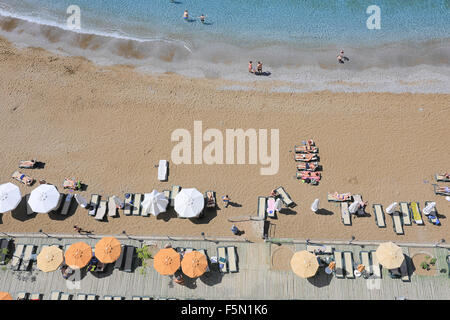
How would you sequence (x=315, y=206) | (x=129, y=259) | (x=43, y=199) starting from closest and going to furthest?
(x=129, y=259), (x=315, y=206), (x=43, y=199)

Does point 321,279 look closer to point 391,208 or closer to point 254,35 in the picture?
point 391,208

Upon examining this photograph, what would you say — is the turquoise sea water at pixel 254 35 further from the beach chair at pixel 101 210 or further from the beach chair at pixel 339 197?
the beach chair at pixel 101 210

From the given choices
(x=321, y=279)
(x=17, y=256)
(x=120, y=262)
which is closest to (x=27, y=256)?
(x=17, y=256)

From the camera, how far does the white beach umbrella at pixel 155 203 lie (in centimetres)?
2262

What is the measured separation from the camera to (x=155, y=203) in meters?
22.6

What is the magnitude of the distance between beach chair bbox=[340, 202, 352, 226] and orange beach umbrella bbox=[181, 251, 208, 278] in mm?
9903

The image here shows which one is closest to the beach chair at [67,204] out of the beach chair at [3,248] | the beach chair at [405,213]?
the beach chair at [3,248]

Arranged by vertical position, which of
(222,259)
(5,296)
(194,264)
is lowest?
(5,296)

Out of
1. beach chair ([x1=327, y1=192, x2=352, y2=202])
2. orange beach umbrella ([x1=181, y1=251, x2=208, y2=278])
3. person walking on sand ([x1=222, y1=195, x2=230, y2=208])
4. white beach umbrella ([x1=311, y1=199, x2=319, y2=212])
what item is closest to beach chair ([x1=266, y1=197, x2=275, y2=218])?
white beach umbrella ([x1=311, y1=199, x2=319, y2=212])

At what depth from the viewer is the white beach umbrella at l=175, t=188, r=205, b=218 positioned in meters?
22.3

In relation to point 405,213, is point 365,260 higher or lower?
lower

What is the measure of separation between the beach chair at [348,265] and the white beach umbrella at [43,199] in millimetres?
19521

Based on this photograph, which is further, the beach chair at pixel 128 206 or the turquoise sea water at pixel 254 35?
the turquoise sea water at pixel 254 35

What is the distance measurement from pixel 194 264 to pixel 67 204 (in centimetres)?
1083
